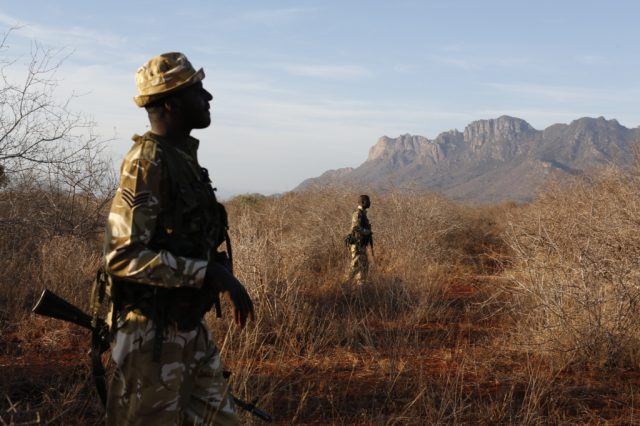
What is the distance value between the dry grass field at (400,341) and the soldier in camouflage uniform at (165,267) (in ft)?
3.50

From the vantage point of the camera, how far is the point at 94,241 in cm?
748

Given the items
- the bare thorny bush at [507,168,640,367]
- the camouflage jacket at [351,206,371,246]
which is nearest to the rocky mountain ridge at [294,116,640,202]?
the camouflage jacket at [351,206,371,246]

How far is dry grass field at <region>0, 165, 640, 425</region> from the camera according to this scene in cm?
356

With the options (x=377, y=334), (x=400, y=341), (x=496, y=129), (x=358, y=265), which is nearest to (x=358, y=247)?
(x=358, y=265)

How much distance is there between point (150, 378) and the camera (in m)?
1.79

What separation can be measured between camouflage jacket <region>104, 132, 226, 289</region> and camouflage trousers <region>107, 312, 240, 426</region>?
185 millimetres

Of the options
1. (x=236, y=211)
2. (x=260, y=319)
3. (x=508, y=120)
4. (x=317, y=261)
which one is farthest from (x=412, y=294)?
(x=508, y=120)

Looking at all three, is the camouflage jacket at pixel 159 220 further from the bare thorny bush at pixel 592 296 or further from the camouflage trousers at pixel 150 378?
the bare thorny bush at pixel 592 296

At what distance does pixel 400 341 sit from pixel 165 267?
11.2 ft

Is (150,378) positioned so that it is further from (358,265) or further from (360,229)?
(360,229)

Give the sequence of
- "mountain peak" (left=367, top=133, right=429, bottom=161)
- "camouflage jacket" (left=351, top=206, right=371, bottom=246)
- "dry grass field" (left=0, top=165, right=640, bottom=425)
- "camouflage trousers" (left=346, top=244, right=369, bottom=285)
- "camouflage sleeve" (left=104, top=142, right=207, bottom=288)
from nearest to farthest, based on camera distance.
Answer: "camouflage sleeve" (left=104, top=142, right=207, bottom=288)
"dry grass field" (left=0, top=165, right=640, bottom=425)
"camouflage trousers" (left=346, top=244, right=369, bottom=285)
"camouflage jacket" (left=351, top=206, right=371, bottom=246)
"mountain peak" (left=367, top=133, right=429, bottom=161)

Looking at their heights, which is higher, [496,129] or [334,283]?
[496,129]

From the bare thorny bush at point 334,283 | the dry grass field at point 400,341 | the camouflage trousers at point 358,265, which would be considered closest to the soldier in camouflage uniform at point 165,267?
the dry grass field at point 400,341

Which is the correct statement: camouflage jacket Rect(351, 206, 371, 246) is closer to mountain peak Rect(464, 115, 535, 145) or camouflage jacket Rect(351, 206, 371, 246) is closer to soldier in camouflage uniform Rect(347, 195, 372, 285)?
soldier in camouflage uniform Rect(347, 195, 372, 285)
